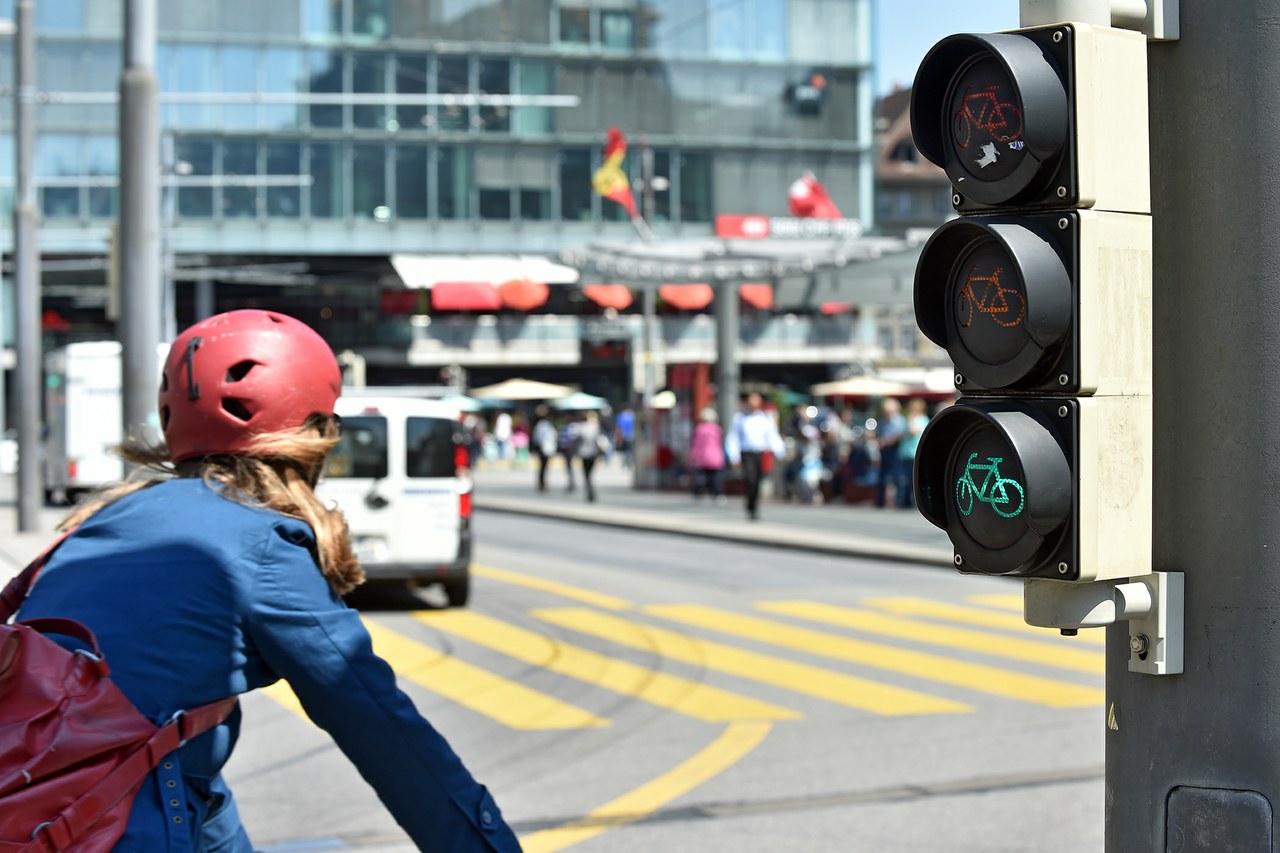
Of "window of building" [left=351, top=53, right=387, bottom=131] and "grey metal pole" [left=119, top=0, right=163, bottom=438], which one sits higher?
"window of building" [left=351, top=53, right=387, bottom=131]

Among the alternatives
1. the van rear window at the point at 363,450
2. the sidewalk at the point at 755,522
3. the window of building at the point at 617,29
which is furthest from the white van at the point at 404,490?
the window of building at the point at 617,29

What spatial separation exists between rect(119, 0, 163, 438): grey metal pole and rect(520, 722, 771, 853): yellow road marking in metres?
5.23

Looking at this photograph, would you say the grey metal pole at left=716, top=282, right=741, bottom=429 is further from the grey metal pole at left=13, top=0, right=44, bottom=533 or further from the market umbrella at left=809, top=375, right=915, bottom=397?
the grey metal pole at left=13, top=0, right=44, bottom=533

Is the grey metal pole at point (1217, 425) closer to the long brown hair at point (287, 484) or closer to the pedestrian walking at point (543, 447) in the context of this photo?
the long brown hair at point (287, 484)

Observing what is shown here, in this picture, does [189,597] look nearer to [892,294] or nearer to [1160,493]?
[1160,493]

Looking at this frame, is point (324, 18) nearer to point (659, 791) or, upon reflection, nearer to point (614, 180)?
point (614, 180)

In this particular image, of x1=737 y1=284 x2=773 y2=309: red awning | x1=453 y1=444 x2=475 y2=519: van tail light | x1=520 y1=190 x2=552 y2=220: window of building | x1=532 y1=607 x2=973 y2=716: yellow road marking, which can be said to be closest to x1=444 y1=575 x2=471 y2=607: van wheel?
x1=453 y1=444 x2=475 y2=519: van tail light

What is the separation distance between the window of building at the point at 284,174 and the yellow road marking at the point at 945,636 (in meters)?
43.6

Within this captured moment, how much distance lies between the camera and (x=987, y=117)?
2.73 m

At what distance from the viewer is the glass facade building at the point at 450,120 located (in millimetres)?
54094

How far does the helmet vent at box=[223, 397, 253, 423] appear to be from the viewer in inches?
110

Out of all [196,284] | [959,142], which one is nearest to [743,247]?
[959,142]

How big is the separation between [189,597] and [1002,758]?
5690 millimetres

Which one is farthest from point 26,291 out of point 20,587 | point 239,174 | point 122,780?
point 239,174
